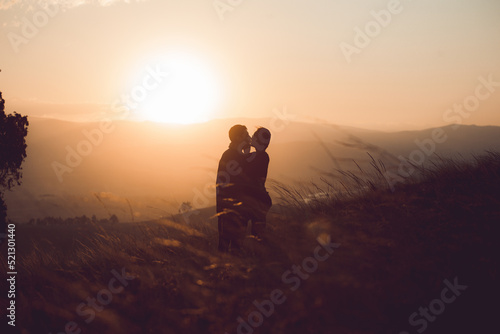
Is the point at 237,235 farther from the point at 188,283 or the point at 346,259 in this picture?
the point at 346,259

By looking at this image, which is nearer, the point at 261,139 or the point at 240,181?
the point at 240,181

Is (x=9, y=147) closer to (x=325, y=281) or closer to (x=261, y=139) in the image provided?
(x=261, y=139)

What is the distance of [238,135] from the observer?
5.74 meters

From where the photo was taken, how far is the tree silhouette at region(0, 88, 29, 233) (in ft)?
71.5

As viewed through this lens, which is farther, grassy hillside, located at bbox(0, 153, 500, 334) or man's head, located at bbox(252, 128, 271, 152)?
man's head, located at bbox(252, 128, 271, 152)

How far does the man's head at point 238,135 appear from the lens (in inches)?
225

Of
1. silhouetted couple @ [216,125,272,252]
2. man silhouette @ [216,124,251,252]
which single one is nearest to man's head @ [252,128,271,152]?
silhouetted couple @ [216,125,272,252]

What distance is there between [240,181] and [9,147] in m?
21.4

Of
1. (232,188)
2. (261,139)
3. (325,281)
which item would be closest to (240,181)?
(232,188)

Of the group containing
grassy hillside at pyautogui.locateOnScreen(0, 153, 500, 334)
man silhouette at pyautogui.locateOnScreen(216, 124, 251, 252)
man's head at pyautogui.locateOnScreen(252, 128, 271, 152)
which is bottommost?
grassy hillside at pyautogui.locateOnScreen(0, 153, 500, 334)

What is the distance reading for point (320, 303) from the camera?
292 centimetres

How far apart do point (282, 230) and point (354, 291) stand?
3.71 feet

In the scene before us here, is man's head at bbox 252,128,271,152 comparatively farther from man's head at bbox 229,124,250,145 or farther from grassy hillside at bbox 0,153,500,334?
grassy hillside at bbox 0,153,500,334

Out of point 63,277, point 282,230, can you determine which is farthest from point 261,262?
point 63,277
